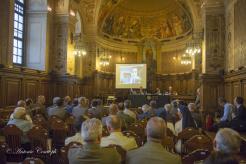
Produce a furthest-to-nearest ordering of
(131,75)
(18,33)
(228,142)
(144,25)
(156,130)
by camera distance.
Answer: (144,25) < (131,75) < (18,33) < (156,130) < (228,142)

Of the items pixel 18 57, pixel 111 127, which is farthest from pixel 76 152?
pixel 18 57

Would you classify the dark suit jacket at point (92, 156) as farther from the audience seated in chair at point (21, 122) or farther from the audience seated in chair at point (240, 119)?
the audience seated in chair at point (240, 119)

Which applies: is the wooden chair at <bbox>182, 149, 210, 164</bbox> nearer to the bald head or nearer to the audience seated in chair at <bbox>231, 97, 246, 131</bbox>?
the bald head

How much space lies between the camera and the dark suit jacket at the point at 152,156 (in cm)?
329

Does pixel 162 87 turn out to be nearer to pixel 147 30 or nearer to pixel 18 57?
pixel 147 30

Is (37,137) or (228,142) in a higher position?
(228,142)

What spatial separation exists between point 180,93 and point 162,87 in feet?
7.90

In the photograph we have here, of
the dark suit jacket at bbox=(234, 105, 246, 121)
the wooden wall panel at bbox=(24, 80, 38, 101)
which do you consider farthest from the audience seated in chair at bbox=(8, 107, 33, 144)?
the wooden wall panel at bbox=(24, 80, 38, 101)

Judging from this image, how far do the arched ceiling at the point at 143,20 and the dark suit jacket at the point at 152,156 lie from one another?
24.5 metres

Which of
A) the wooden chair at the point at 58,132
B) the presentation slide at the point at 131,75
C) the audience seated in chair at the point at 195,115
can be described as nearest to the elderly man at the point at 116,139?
the wooden chair at the point at 58,132

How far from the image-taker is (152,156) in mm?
3303

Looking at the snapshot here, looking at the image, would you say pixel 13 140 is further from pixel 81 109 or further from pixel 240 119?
pixel 240 119

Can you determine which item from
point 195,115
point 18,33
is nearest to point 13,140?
point 195,115

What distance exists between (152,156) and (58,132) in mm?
4517
